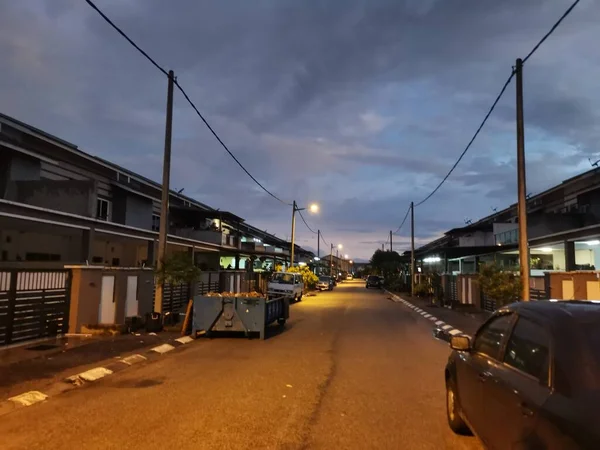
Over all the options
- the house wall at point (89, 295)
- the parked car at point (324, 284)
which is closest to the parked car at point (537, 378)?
the house wall at point (89, 295)

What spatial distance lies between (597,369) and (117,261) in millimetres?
30914

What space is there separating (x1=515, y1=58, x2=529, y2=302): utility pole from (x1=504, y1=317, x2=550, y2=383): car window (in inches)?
417

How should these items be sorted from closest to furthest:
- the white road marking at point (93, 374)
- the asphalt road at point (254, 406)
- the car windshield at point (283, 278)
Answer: the asphalt road at point (254, 406) < the white road marking at point (93, 374) < the car windshield at point (283, 278)

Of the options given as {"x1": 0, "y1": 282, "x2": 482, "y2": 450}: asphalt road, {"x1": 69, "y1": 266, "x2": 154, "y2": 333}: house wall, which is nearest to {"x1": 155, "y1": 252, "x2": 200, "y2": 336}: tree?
{"x1": 69, "y1": 266, "x2": 154, "y2": 333}: house wall

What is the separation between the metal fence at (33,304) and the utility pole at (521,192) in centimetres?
1256

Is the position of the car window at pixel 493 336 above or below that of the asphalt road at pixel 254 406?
above

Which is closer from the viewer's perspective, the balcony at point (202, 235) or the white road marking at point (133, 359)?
the white road marking at point (133, 359)

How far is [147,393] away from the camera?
761 cm

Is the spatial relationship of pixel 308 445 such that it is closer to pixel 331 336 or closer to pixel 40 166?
pixel 331 336

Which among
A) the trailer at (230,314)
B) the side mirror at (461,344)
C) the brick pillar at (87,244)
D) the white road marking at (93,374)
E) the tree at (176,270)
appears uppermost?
the brick pillar at (87,244)

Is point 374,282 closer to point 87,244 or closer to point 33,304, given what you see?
point 87,244

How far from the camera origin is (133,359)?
1056 centimetres

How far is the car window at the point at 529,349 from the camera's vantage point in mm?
3455

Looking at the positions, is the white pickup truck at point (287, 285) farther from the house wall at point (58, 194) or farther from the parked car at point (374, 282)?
the parked car at point (374, 282)
